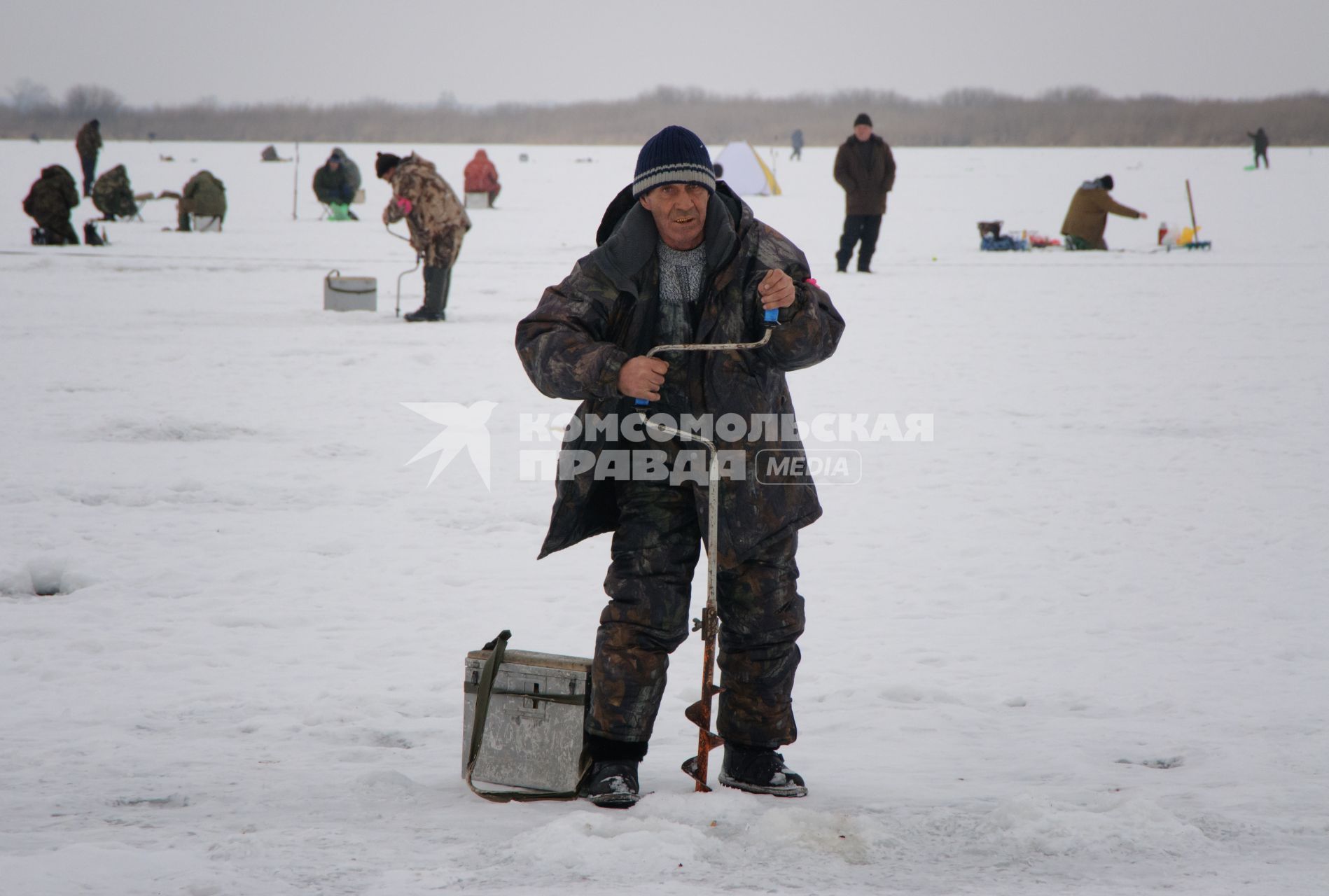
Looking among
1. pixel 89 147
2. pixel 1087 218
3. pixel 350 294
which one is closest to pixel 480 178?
pixel 89 147

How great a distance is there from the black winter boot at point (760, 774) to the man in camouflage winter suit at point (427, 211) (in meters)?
7.76

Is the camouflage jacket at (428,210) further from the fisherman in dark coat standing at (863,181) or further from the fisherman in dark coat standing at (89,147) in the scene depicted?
the fisherman in dark coat standing at (89,147)

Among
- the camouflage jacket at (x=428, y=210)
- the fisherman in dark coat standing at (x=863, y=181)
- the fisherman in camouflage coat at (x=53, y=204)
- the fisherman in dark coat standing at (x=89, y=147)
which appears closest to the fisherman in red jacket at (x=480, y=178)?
the fisherman in dark coat standing at (x=89, y=147)

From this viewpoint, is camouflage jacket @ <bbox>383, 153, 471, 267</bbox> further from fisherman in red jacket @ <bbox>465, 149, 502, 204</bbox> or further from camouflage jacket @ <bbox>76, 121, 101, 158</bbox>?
fisherman in red jacket @ <bbox>465, 149, 502, 204</bbox>

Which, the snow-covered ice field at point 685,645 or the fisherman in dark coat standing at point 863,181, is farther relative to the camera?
the fisherman in dark coat standing at point 863,181

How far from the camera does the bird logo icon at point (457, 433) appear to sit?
6.33 metres

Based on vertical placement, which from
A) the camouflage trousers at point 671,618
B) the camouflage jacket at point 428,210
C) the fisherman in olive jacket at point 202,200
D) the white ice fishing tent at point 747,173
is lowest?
the camouflage trousers at point 671,618

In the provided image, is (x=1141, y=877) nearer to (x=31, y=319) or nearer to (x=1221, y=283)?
(x=31, y=319)

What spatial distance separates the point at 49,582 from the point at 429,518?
4.96 ft

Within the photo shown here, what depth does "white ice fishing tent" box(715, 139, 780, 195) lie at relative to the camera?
93.2ft

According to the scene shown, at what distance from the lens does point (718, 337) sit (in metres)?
2.73

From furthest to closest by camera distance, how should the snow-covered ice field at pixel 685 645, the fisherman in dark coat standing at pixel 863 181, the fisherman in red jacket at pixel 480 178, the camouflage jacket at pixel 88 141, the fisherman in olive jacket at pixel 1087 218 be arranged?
the fisherman in red jacket at pixel 480 178 < the camouflage jacket at pixel 88 141 < the fisherman in olive jacket at pixel 1087 218 < the fisherman in dark coat standing at pixel 863 181 < the snow-covered ice field at pixel 685 645

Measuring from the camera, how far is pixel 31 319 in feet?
33.9

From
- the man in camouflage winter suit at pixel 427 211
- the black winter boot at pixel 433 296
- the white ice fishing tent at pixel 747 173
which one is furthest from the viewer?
the white ice fishing tent at pixel 747 173
